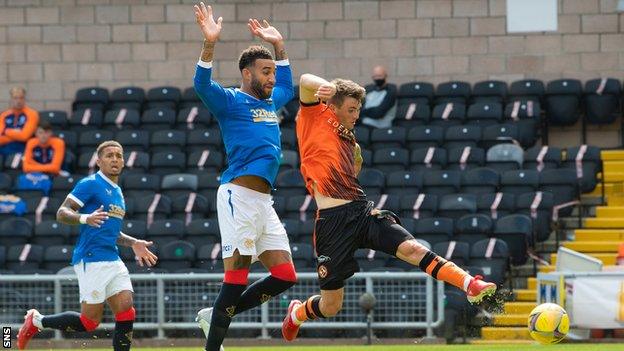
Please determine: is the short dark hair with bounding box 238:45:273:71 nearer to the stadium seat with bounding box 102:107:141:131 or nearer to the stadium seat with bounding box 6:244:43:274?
the stadium seat with bounding box 6:244:43:274

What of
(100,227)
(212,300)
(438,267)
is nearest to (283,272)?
(438,267)

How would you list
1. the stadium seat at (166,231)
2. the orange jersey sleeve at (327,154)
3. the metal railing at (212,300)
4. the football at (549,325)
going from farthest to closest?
1. the stadium seat at (166,231)
2. the metal railing at (212,300)
3. the football at (549,325)
4. the orange jersey sleeve at (327,154)

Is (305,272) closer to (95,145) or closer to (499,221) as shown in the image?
(499,221)

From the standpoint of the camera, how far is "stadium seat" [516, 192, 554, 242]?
1919cm

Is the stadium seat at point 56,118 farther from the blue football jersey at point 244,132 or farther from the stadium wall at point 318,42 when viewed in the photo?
the blue football jersey at point 244,132

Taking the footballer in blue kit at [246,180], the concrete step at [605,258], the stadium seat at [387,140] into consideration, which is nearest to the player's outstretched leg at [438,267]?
the footballer in blue kit at [246,180]

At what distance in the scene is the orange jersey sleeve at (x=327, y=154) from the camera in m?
10.6

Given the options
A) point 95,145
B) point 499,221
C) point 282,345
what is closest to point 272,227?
point 282,345

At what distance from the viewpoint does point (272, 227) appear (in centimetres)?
1062

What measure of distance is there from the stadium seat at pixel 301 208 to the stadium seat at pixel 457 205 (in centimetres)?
181

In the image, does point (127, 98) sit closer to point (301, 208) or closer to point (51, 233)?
point (51, 233)

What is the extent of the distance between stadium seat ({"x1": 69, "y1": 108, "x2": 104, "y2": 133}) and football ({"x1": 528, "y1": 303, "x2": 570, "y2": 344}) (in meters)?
13.2

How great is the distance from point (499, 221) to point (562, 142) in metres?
3.91

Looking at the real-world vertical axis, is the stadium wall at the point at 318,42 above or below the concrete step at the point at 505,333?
above
